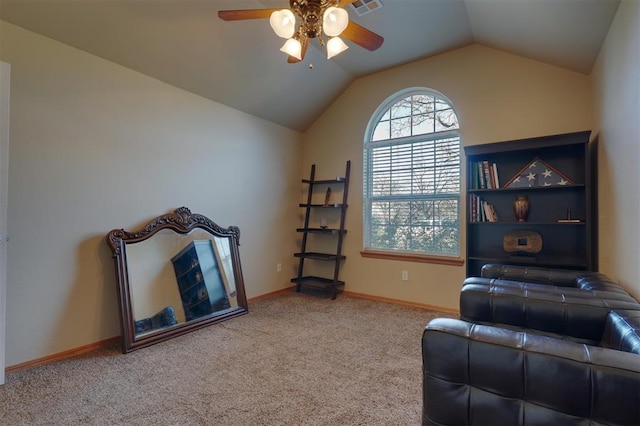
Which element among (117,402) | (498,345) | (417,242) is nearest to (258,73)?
(417,242)

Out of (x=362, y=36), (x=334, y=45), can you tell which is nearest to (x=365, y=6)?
(x=362, y=36)

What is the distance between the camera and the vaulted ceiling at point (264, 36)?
2268 millimetres

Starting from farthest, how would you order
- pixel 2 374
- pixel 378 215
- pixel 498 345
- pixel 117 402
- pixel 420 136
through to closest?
pixel 378 215, pixel 420 136, pixel 2 374, pixel 117 402, pixel 498 345

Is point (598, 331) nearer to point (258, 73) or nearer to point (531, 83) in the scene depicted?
point (531, 83)

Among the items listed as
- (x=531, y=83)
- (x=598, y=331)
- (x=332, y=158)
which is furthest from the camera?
(x=332, y=158)

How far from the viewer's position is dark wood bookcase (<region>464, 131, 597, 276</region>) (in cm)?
264

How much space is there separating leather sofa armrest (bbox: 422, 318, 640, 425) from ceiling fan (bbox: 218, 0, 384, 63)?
69.7 inches

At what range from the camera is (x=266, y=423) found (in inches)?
65.5

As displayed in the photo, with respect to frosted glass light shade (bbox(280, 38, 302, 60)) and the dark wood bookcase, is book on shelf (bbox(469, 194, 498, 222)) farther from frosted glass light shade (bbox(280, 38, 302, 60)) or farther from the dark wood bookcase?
frosted glass light shade (bbox(280, 38, 302, 60))

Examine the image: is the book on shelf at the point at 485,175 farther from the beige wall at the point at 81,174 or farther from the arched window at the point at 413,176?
the beige wall at the point at 81,174

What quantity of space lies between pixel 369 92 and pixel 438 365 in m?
3.85

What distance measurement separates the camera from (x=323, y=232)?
14.7 feet

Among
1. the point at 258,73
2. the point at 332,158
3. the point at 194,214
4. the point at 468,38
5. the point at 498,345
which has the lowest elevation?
the point at 498,345

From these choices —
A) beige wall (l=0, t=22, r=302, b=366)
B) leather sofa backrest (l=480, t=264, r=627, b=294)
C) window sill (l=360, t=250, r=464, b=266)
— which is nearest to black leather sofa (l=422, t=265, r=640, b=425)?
leather sofa backrest (l=480, t=264, r=627, b=294)
